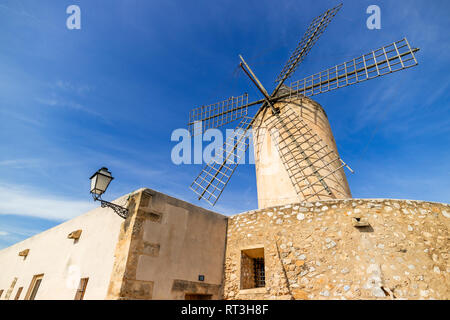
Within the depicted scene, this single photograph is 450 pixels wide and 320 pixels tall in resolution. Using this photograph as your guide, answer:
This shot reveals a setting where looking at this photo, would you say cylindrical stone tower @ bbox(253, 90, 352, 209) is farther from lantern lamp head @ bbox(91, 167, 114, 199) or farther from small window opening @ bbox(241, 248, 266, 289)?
lantern lamp head @ bbox(91, 167, 114, 199)

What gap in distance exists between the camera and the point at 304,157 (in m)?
6.30

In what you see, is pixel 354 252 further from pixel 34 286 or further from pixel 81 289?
pixel 34 286

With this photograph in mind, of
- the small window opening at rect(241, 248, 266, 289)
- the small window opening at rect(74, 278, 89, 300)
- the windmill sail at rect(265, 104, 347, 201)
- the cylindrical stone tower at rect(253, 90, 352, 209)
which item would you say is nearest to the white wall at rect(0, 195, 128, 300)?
the small window opening at rect(74, 278, 89, 300)

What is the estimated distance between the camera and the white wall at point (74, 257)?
383 centimetres

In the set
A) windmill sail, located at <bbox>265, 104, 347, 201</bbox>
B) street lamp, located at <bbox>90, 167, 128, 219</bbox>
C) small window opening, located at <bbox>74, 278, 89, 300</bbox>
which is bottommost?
small window opening, located at <bbox>74, 278, 89, 300</bbox>

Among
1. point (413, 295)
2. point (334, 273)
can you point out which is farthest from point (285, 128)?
point (413, 295)

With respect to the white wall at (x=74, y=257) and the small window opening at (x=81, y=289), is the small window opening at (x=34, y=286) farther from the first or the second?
the small window opening at (x=81, y=289)

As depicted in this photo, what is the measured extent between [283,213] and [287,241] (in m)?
0.53

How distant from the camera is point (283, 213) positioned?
15.2ft

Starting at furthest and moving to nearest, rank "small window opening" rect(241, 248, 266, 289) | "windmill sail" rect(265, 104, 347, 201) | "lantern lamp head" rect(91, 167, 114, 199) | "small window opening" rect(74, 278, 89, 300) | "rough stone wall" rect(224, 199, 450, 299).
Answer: "windmill sail" rect(265, 104, 347, 201) < "small window opening" rect(241, 248, 266, 289) < "small window opening" rect(74, 278, 89, 300) < "lantern lamp head" rect(91, 167, 114, 199) < "rough stone wall" rect(224, 199, 450, 299)

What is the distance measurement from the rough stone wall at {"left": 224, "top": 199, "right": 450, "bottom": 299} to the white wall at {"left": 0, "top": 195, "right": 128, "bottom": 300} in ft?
7.52

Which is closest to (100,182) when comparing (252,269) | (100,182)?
(100,182)

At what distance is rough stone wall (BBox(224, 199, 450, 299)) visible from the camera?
3465mm

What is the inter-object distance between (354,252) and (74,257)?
509 centimetres
